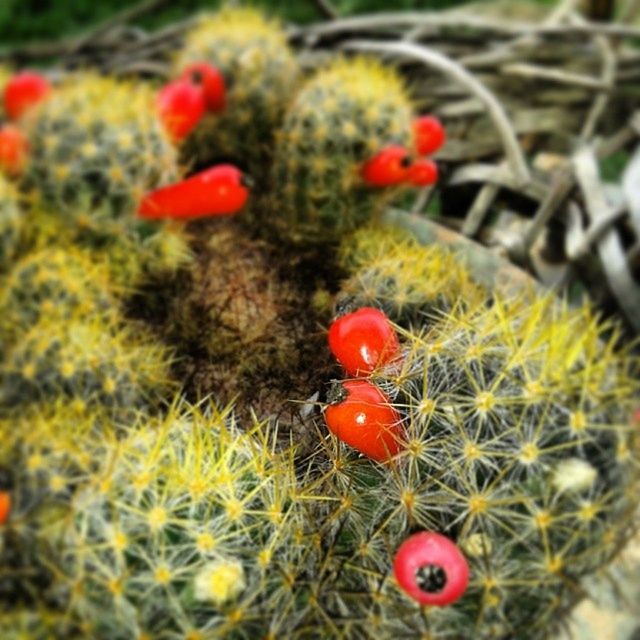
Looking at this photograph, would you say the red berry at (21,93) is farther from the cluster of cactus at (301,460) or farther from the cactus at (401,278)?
the cactus at (401,278)

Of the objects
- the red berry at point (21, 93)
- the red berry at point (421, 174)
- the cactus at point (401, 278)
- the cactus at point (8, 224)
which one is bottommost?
the cactus at point (8, 224)

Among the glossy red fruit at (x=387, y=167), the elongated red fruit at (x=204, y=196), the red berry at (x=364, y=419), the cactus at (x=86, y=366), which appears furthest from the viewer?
the glossy red fruit at (x=387, y=167)

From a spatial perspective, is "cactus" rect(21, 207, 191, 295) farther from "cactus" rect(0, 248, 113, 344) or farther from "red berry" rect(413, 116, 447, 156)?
"red berry" rect(413, 116, 447, 156)

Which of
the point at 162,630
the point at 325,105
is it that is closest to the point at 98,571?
the point at 162,630

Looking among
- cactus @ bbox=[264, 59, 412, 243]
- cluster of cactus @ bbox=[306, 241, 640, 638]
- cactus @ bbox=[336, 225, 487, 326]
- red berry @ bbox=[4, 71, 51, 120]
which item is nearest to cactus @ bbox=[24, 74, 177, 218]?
cactus @ bbox=[264, 59, 412, 243]

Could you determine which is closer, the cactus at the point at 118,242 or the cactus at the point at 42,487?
the cactus at the point at 42,487

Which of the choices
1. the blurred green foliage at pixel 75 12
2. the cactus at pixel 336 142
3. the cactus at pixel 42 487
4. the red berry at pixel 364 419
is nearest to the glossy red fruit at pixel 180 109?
the cactus at pixel 336 142

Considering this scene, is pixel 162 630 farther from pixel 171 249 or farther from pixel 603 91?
pixel 603 91
